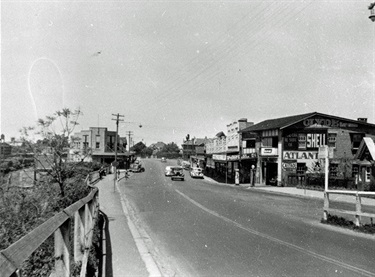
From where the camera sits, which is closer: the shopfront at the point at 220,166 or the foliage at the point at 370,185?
the foliage at the point at 370,185

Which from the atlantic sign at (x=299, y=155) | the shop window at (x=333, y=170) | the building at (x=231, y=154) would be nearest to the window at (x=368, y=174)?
the shop window at (x=333, y=170)

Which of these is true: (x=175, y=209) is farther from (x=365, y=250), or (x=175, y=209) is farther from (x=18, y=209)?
(x=365, y=250)

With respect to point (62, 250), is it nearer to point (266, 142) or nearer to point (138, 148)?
point (266, 142)

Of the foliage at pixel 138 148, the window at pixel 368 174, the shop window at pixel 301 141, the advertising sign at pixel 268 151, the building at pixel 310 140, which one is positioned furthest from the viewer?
the foliage at pixel 138 148

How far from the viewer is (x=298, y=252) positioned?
26.6 ft

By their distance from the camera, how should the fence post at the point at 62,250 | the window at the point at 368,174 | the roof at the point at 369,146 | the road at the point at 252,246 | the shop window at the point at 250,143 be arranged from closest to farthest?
the fence post at the point at 62,250 → the road at the point at 252,246 → the roof at the point at 369,146 → the window at the point at 368,174 → the shop window at the point at 250,143

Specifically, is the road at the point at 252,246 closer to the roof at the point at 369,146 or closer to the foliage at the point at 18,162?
the foliage at the point at 18,162

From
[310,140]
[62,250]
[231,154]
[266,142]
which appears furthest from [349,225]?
[231,154]

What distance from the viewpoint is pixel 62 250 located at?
9.33ft

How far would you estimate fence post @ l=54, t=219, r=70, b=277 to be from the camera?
9.06ft

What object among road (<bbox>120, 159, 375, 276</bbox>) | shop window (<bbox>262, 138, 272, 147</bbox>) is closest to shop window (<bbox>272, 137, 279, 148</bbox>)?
shop window (<bbox>262, 138, 272, 147</bbox>)

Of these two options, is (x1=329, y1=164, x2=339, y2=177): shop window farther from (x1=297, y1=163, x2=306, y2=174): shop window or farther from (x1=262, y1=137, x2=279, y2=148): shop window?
(x1=262, y1=137, x2=279, y2=148): shop window

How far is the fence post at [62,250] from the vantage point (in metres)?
2.76

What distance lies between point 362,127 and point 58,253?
41.0 metres
